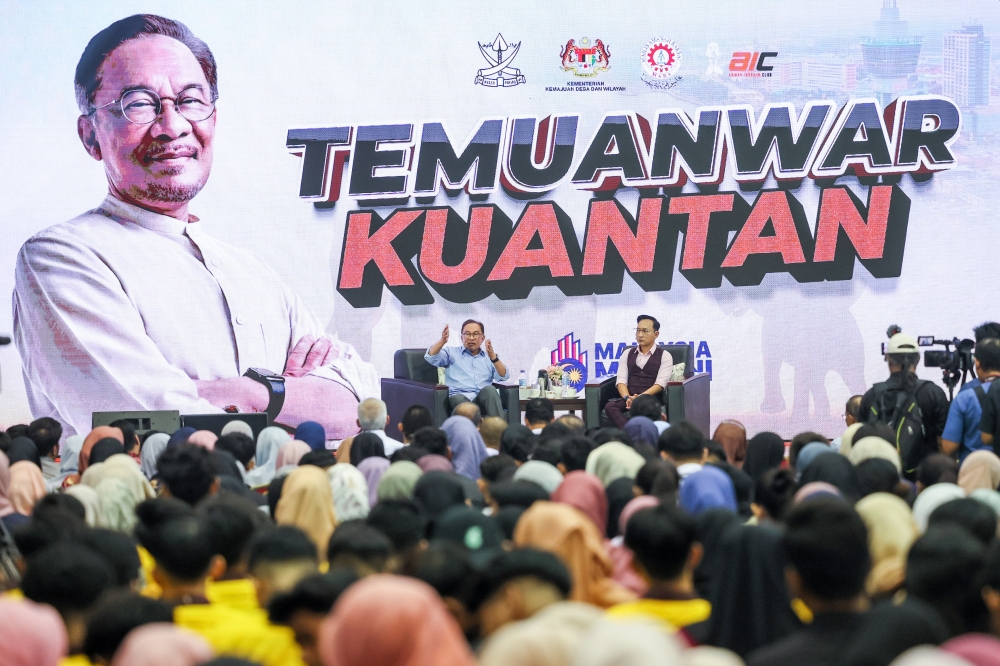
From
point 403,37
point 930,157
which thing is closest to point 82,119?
point 403,37

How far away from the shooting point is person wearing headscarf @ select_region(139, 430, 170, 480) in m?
5.62

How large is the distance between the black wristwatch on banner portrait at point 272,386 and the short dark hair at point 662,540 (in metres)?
6.30

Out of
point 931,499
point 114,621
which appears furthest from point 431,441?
point 114,621

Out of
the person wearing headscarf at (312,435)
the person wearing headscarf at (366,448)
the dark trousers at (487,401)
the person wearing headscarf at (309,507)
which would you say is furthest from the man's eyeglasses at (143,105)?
the person wearing headscarf at (309,507)

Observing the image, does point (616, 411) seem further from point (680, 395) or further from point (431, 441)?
point (431, 441)

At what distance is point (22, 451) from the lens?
535 cm

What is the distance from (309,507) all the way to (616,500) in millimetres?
960

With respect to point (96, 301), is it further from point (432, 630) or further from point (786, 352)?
point (432, 630)

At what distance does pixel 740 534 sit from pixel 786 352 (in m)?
6.42

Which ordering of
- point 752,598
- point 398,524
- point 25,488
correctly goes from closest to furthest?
point 752,598
point 398,524
point 25,488

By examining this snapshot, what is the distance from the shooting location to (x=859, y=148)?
8852mm

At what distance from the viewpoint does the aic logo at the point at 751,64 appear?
8812 mm

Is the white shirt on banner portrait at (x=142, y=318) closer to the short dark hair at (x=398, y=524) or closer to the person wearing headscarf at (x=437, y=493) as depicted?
the person wearing headscarf at (x=437, y=493)

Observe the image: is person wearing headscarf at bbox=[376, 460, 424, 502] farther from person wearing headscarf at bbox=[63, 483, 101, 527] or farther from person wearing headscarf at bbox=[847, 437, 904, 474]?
person wearing headscarf at bbox=[847, 437, 904, 474]
